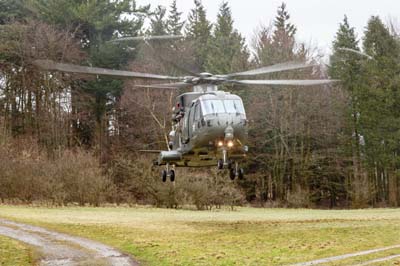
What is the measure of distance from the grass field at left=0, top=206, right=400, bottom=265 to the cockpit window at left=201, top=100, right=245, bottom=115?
4.12 metres

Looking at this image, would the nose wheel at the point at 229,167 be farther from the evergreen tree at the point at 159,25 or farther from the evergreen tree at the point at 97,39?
the evergreen tree at the point at 159,25

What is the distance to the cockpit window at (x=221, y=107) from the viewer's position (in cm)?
1783

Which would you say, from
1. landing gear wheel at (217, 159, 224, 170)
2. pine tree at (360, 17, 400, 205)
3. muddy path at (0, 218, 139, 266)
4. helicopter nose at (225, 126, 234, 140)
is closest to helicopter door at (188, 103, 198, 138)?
landing gear wheel at (217, 159, 224, 170)

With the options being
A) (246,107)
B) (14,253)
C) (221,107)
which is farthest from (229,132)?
(246,107)

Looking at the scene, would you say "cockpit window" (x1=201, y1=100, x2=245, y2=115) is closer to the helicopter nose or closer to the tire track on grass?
the helicopter nose

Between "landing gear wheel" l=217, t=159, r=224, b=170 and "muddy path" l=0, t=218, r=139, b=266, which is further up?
"landing gear wheel" l=217, t=159, r=224, b=170

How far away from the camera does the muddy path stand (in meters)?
16.0

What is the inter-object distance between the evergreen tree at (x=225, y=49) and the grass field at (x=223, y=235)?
20985mm

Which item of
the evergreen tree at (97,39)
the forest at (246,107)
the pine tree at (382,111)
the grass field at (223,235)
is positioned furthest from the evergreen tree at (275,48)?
the grass field at (223,235)

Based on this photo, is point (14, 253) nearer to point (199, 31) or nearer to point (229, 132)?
point (229, 132)

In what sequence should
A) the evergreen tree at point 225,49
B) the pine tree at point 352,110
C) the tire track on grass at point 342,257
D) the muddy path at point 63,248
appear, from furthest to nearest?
the evergreen tree at point 225,49 < the pine tree at point 352,110 < the muddy path at point 63,248 < the tire track on grass at point 342,257

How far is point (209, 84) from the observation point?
19.3 m

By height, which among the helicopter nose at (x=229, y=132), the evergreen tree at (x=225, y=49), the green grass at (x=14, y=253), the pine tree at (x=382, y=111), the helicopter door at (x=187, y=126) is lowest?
the green grass at (x=14, y=253)

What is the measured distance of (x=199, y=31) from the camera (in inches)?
2365
